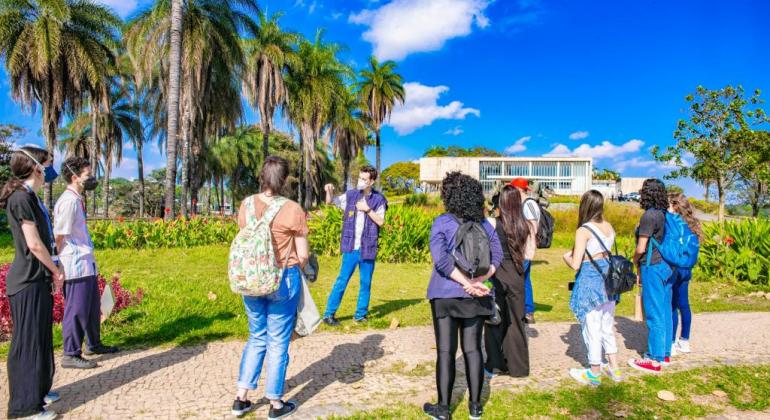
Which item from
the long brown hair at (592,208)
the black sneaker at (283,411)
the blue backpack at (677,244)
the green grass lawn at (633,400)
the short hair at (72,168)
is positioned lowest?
the green grass lawn at (633,400)

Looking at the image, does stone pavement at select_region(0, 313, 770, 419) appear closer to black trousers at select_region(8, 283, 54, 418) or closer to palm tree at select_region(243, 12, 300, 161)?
black trousers at select_region(8, 283, 54, 418)

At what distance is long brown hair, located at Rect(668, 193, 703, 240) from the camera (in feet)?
14.1

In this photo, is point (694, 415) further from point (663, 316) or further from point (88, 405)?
point (88, 405)

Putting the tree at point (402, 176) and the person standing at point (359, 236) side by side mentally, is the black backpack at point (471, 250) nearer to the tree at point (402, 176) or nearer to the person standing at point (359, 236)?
the person standing at point (359, 236)

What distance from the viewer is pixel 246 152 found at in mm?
47094

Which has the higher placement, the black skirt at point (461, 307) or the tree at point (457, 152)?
the tree at point (457, 152)

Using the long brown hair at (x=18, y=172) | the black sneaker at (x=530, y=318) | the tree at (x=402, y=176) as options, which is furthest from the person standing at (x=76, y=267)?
the tree at (x=402, y=176)

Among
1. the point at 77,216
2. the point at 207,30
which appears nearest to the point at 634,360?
the point at 77,216

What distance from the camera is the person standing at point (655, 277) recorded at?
404cm

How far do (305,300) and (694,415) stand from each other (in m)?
2.89

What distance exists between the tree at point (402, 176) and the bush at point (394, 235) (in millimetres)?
72392

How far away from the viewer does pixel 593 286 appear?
3.75 metres

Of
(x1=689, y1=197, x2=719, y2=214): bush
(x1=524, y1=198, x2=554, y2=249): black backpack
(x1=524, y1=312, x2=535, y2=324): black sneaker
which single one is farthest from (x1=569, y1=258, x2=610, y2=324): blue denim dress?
(x1=689, y1=197, x2=719, y2=214): bush

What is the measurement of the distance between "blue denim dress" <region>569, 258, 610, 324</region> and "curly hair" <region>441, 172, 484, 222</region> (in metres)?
1.33
